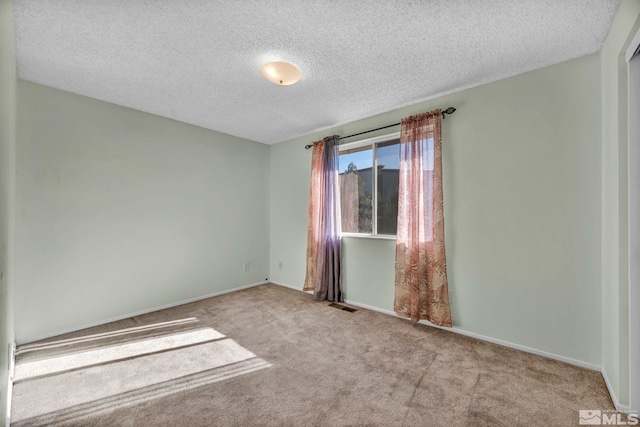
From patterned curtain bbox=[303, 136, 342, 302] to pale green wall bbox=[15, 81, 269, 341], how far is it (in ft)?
4.34

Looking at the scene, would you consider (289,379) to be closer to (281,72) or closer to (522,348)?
(522,348)

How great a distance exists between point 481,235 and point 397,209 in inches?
35.5

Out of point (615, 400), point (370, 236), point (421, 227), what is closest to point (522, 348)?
point (615, 400)

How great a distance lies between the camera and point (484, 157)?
95.7 inches

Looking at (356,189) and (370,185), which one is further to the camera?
(356,189)

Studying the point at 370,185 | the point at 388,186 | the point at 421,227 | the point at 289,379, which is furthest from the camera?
the point at 370,185

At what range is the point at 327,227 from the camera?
352 cm

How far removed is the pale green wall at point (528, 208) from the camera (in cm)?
200

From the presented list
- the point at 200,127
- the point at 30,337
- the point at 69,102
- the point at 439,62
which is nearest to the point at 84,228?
the point at 30,337

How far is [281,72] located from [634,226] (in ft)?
8.38

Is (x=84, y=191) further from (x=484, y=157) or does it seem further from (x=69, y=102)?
(x=484, y=157)

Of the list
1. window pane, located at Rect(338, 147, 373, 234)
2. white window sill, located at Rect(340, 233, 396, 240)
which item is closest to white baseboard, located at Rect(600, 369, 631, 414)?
white window sill, located at Rect(340, 233, 396, 240)

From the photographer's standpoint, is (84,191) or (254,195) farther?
(254,195)

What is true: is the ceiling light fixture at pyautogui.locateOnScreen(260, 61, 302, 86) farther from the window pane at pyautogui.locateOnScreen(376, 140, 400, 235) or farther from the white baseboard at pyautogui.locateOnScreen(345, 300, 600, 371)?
the white baseboard at pyautogui.locateOnScreen(345, 300, 600, 371)
